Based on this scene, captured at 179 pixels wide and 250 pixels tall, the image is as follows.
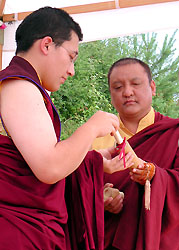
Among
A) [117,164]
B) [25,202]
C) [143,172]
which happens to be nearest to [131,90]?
[143,172]

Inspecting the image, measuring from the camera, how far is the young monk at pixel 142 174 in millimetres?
1991

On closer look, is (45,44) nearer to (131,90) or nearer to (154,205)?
(154,205)

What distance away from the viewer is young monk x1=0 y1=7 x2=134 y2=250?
4.26ft

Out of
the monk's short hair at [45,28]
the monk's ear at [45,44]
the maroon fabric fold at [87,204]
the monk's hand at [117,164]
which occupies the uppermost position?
the monk's short hair at [45,28]

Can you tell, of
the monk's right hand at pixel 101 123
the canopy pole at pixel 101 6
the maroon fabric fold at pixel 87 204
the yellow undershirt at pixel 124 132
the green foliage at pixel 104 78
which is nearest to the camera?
the monk's right hand at pixel 101 123

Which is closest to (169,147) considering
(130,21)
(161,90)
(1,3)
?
(130,21)

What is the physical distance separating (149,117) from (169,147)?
359 mm

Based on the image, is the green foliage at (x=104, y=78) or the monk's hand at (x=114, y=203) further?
the green foliage at (x=104, y=78)

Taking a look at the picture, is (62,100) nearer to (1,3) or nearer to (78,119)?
(78,119)

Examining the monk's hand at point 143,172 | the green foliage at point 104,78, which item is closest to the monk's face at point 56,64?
the monk's hand at point 143,172

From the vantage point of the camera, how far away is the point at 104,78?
11.7 m

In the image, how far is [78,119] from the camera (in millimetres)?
10203

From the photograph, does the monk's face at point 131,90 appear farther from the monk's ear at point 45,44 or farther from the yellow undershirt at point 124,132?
the monk's ear at point 45,44

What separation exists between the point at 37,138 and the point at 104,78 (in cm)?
1058
